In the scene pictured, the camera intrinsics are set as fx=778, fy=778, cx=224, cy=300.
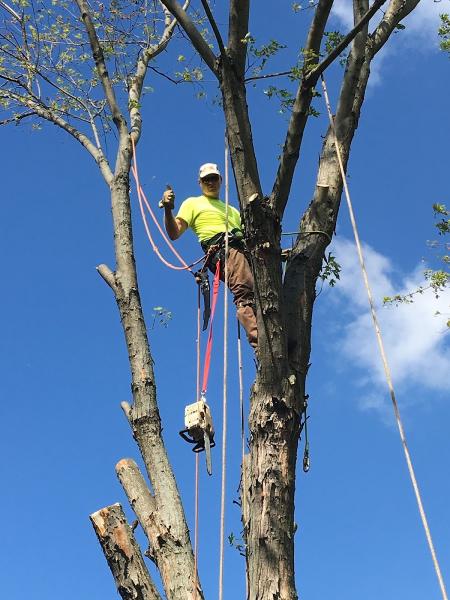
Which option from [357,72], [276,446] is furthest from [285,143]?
[276,446]

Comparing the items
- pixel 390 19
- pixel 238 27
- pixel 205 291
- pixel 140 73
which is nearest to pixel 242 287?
pixel 205 291

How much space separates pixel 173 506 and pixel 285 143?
1.95m

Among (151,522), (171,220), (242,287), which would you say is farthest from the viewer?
(171,220)

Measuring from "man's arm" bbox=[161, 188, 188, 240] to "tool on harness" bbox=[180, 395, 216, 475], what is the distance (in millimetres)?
1167

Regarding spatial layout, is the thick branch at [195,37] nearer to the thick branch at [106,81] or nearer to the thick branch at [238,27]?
the thick branch at [238,27]

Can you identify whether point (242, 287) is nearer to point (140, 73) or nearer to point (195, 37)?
point (195, 37)

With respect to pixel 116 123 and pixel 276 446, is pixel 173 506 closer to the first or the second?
pixel 276 446

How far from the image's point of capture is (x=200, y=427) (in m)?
4.23

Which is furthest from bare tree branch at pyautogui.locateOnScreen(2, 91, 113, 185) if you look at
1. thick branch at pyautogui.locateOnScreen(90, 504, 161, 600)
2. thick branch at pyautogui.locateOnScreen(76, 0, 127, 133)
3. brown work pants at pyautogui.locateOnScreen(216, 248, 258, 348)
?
thick branch at pyautogui.locateOnScreen(90, 504, 161, 600)

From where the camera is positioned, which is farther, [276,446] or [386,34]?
[386,34]

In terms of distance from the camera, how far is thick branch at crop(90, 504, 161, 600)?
3783mm

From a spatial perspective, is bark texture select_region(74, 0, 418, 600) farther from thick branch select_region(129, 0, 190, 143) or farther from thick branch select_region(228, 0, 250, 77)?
thick branch select_region(129, 0, 190, 143)

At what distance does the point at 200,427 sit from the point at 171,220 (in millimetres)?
1334

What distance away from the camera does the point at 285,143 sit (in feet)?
12.2
